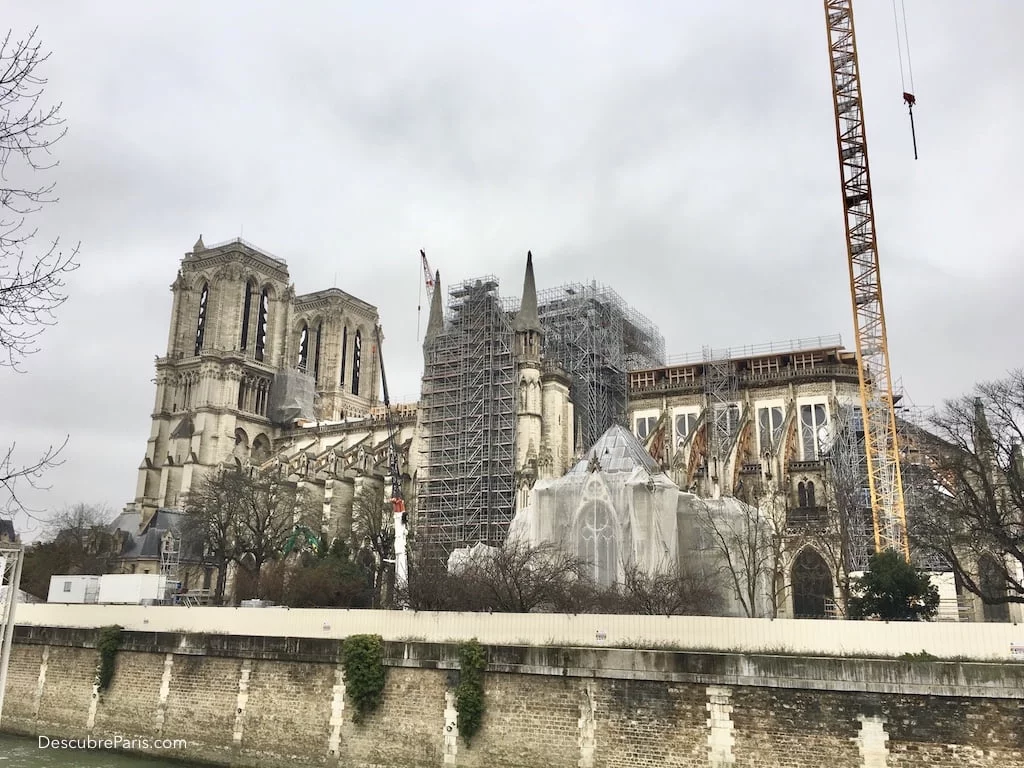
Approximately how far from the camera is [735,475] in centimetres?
4231

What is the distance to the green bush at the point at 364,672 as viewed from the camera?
1870 cm

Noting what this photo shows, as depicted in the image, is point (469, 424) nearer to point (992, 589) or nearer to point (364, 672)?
point (992, 589)

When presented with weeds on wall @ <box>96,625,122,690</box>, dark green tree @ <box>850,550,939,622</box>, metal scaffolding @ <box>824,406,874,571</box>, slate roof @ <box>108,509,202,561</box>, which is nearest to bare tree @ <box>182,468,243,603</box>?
slate roof @ <box>108,509,202,561</box>

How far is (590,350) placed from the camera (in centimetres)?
4819

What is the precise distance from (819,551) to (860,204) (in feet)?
54.5

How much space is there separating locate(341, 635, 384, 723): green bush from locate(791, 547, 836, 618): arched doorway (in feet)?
75.6

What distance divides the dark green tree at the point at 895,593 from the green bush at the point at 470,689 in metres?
13.8

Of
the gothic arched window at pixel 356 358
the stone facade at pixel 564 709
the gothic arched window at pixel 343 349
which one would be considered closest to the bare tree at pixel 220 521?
the stone facade at pixel 564 709

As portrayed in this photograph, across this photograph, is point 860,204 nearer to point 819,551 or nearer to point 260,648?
point 819,551

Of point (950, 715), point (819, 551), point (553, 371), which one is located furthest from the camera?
point (553, 371)

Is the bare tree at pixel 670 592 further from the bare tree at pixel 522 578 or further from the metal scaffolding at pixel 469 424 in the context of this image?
the metal scaffolding at pixel 469 424

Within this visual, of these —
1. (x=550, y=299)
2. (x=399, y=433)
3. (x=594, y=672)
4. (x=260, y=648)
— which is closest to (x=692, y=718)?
(x=594, y=672)

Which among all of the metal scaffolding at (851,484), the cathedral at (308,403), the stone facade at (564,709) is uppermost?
the cathedral at (308,403)

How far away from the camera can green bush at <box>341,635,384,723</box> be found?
61.4ft
